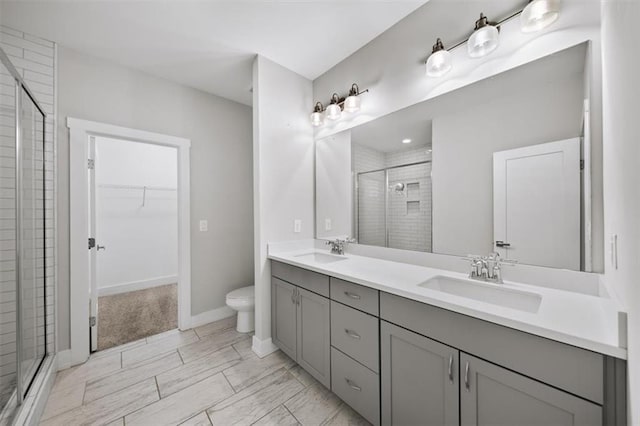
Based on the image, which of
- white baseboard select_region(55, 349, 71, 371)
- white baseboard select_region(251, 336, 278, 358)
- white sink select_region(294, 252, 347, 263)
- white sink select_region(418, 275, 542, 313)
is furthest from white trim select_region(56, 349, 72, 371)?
white sink select_region(418, 275, 542, 313)

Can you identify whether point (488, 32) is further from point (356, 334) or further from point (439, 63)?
point (356, 334)

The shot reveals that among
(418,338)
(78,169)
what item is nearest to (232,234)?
(78,169)

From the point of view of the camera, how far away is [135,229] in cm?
389

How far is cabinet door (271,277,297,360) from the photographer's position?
189 cm

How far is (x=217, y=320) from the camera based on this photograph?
2.80 metres

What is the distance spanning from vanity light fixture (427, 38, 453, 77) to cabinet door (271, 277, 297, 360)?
5.89ft

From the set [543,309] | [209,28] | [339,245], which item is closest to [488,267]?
[543,309]

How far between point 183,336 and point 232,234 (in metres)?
1.17

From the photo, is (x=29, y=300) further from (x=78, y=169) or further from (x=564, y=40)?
(x=564, y=40)

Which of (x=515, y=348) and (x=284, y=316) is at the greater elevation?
(x=515, y=348)

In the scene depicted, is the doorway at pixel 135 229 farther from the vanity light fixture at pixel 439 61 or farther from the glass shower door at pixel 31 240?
the vanity light fixture at pixel 439 61

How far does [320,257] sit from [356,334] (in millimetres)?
946

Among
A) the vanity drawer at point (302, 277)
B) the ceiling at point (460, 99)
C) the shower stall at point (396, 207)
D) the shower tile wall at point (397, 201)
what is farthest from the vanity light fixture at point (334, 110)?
the vanity drawer at point (302, 277)

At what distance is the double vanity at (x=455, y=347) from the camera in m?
0.74
